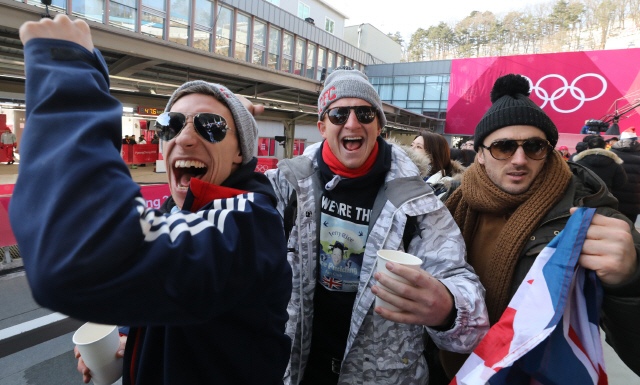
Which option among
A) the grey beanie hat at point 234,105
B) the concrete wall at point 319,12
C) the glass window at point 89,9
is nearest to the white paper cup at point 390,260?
the grey beanie hat at point 234,105

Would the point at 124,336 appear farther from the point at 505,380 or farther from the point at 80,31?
the point at 505,380

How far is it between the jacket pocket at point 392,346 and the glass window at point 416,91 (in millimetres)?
36424

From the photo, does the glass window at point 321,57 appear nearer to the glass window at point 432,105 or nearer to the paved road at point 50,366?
the glass window at point 432,105

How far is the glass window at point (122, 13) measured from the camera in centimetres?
1789

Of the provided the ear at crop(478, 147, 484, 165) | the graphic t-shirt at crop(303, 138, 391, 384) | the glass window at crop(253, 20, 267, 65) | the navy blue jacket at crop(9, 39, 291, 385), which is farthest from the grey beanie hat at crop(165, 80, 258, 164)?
the glass window at crop(253, 20, 267, 65)

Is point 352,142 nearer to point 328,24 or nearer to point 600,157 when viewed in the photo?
point 600,157

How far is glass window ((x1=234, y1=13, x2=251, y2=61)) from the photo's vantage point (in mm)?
25406

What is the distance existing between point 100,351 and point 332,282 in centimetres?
115

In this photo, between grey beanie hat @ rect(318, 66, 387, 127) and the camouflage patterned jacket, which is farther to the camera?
grey beanie hat @ rect(318, 66, 387, 127)

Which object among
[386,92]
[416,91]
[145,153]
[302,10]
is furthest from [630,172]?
[302,10]

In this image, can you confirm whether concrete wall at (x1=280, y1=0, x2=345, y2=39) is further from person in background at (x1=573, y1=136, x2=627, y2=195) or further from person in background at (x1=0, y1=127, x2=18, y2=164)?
person in background at (x1=573, y1=136, x2=627, y2=195)

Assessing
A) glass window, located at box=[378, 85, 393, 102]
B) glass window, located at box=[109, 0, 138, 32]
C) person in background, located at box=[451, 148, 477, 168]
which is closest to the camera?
person in background, located at box=[451, 148, 477, 168]

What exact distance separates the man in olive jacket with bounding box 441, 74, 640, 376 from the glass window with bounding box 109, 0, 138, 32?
21.3m

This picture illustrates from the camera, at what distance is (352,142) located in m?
2.08
